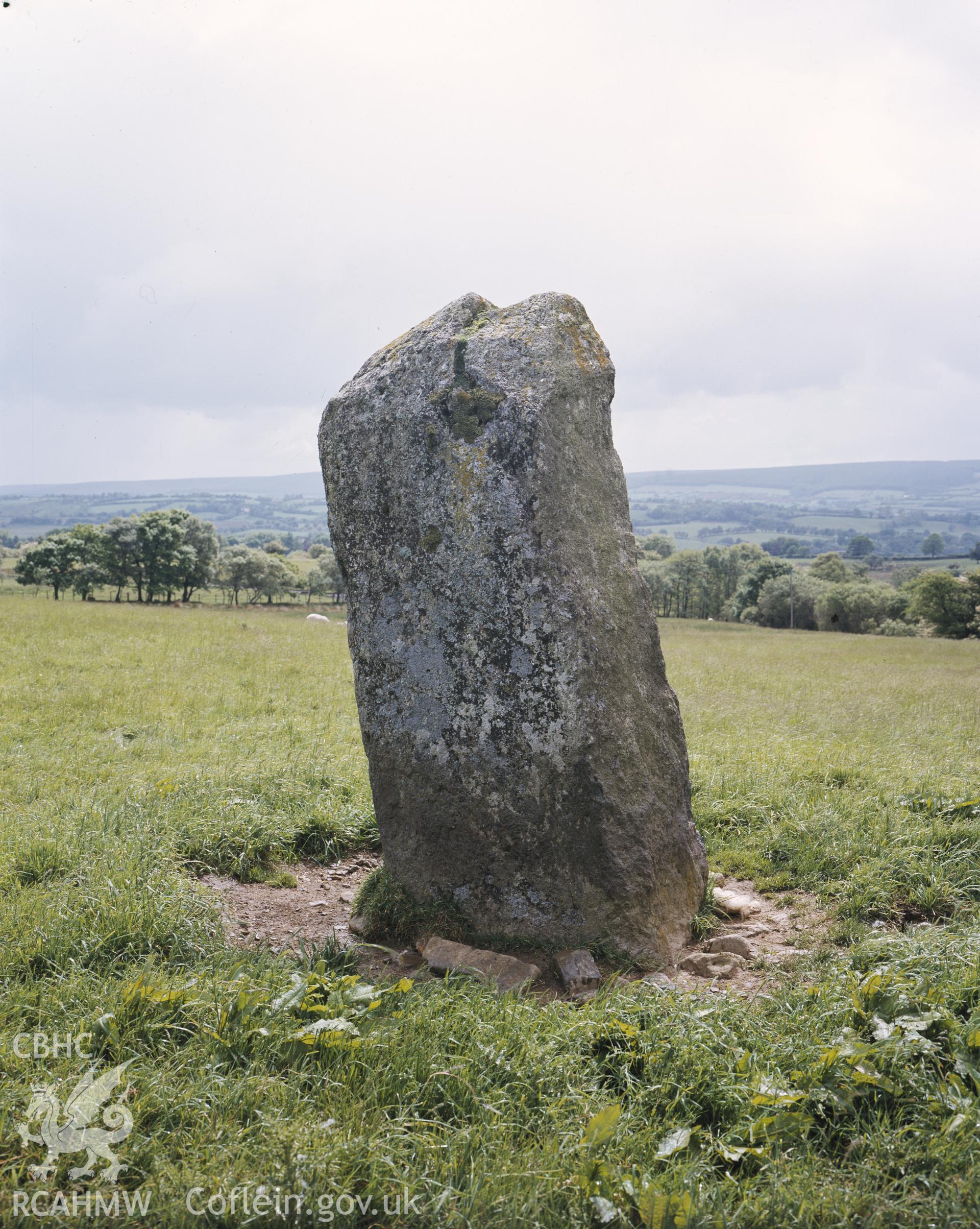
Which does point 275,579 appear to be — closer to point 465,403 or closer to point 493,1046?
point 465,403

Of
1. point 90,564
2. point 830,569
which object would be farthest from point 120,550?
point 830,569

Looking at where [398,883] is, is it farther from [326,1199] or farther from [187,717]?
[187,717]

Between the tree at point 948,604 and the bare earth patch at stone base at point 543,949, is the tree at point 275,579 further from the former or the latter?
the bare earth patch at stone base at point 543,949

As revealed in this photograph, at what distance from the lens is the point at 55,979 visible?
4.00 m

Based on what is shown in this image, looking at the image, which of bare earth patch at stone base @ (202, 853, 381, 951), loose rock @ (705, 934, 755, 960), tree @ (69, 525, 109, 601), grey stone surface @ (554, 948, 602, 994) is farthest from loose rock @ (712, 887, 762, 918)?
tree @ (69, 525, 109, 601)

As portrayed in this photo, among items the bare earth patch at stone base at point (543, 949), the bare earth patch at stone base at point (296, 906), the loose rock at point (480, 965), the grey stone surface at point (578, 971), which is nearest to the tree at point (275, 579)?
the bare earth patch at stone base at point (296, 906)

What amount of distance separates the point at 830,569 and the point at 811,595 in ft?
80.5

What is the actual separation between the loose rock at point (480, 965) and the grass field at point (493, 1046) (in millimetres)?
267

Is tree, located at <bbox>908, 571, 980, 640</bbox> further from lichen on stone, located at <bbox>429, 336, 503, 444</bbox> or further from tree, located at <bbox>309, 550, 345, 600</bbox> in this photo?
lichen on stone, located at <bbox>429, 336, 503, 444</bbox>

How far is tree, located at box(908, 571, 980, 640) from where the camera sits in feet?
199

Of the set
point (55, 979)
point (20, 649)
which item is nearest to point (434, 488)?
point (55, 979)

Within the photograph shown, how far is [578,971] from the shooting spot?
4.59m

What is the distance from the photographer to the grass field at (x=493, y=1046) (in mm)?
2787

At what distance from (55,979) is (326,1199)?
2.08m
